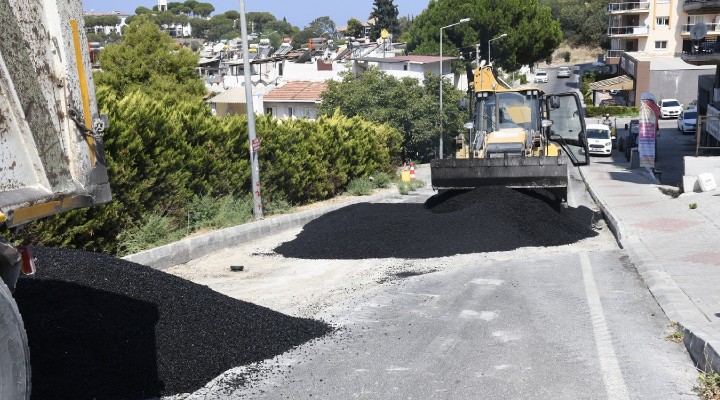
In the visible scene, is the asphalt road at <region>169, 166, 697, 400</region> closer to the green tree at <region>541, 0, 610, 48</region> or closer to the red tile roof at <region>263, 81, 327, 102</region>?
the red tile roof at <region>263, 81, 327, 102</region>

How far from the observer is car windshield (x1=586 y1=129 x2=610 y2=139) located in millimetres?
45625

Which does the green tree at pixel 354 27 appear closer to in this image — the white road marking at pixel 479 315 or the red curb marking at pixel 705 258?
the red curb marking at pixel 705 258

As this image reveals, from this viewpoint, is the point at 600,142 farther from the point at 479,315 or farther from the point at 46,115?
the point at 46,115

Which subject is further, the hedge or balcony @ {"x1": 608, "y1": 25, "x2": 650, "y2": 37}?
balcony @ {"x1": 608, "y1": 25, "x2": 650, "y2": 37}

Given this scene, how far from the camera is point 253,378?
24.9 feet

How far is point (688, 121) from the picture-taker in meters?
52.7

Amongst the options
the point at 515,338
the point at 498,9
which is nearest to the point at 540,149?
the point at 515,338

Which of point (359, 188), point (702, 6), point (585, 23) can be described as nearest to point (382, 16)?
point (585, 23)

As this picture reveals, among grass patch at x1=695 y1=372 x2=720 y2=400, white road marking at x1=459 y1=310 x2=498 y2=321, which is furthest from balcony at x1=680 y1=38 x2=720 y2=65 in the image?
grass patch at x1=695 y1=372 x2=720 y2=400

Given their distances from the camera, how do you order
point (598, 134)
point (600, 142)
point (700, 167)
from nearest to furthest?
point (700, 167), point (600, 142), point (598, 134)

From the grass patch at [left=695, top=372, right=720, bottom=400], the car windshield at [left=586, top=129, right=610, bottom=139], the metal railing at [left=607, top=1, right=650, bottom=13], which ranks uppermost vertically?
the metal railing at [left=607, top=1, right=650, bottom=13]

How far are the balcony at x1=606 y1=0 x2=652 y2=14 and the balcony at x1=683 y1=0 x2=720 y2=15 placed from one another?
154 feet

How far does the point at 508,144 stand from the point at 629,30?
73809mm

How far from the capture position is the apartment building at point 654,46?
71.4 m
